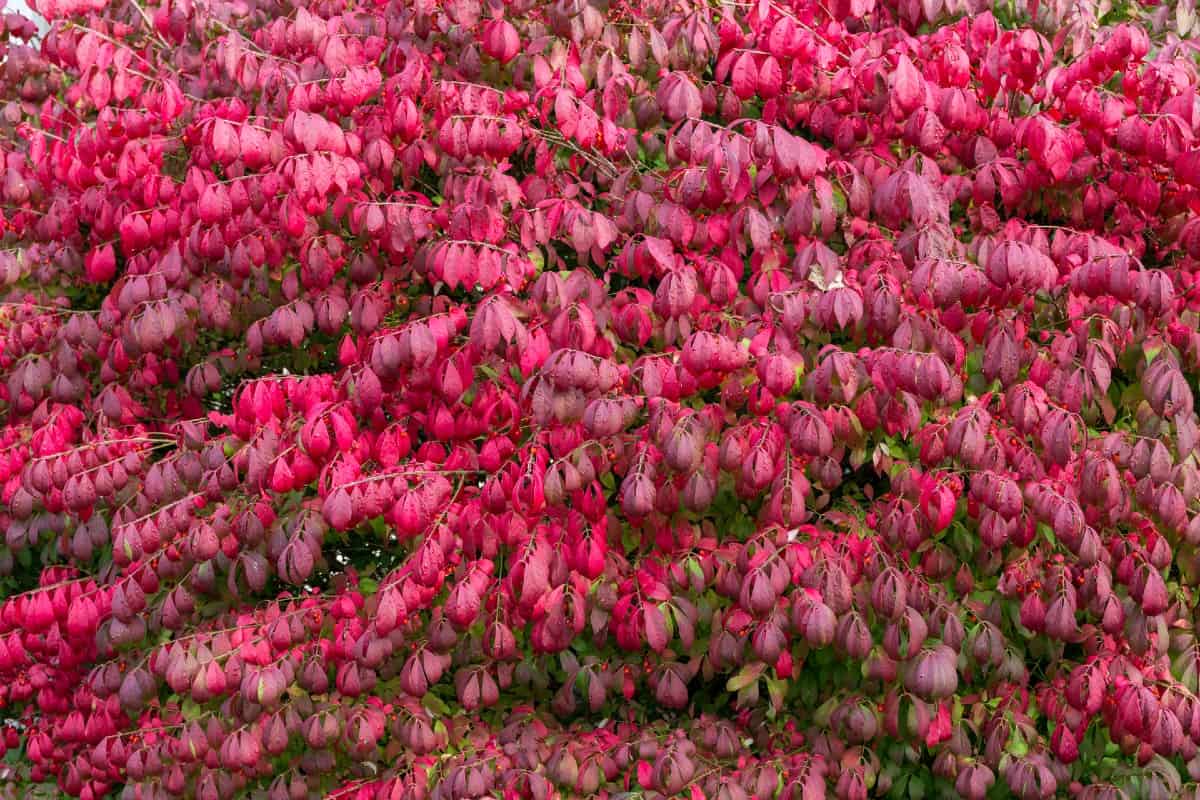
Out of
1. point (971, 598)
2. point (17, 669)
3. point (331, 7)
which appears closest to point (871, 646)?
point (971, 598)

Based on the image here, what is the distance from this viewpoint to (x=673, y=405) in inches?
113

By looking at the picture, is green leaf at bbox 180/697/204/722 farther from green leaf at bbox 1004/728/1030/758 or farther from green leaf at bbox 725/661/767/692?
green leaf at bbox 1004/728/1030/758

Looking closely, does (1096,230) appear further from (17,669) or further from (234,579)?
(17,669)

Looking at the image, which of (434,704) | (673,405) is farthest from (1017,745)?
(434,704)

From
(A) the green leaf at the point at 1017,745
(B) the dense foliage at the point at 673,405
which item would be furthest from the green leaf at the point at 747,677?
(A) the green leaf at the point at 1017,745

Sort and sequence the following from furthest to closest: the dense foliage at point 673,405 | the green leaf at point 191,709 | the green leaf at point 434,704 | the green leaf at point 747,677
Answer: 1. the green leaf at point 191,709
2. the green leaf at point 434,704
3. the green leaf at point 747,677
4. the dense foliage at point 673,405

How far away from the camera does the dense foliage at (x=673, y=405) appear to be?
2947mm

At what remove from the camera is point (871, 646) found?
3.01 m

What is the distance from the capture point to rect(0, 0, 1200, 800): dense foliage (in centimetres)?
295

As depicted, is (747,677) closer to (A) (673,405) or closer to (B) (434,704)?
(A) (673,405)

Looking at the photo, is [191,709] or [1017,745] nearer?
[1017,745]

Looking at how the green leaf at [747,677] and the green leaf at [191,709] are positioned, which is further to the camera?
the green leaf at [191,709]

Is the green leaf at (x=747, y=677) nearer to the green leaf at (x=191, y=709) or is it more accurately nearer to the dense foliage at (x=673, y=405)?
the dense foliage at (x=673, y=405)

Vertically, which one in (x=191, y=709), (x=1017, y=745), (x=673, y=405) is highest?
(x=673, y=405)
